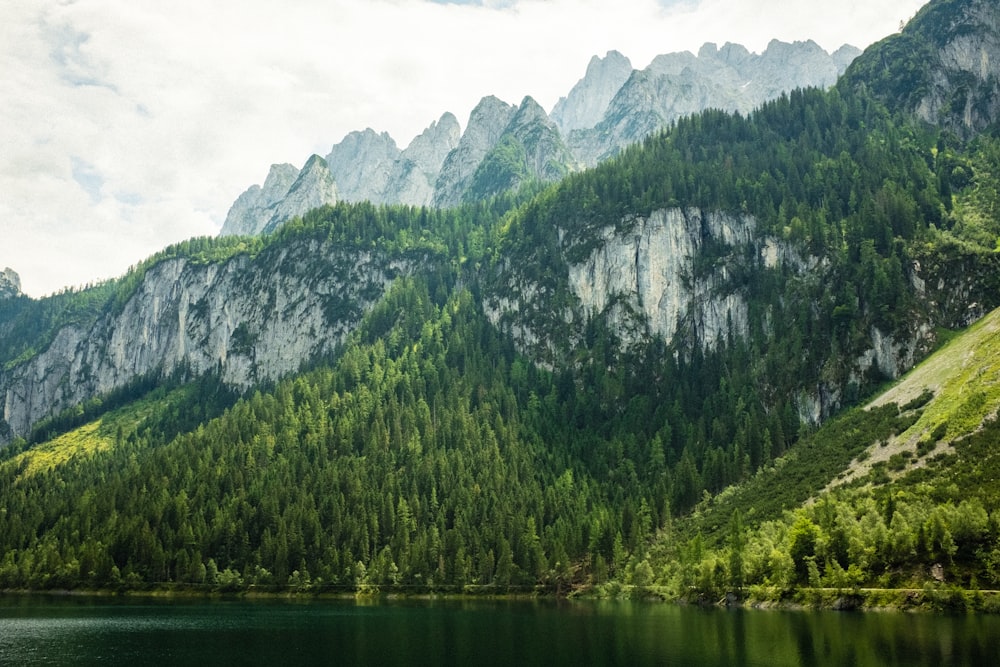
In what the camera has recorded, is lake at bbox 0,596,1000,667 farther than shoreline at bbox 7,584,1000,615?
No

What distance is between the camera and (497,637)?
84.8 meters

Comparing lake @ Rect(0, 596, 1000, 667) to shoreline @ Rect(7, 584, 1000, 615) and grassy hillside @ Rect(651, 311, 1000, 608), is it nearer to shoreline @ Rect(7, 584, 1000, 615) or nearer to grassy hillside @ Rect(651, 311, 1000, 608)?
shoreline @ Rect(7, 584, 1000, 615)

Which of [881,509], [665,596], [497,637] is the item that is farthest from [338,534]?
[881,509]

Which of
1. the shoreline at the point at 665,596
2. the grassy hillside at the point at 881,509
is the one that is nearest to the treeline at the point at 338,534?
the shoreline at the point at 665,596

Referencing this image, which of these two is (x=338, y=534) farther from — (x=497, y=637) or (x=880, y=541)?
(x=880, y=541)

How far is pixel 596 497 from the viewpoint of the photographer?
193 m

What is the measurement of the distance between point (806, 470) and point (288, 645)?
115 meters

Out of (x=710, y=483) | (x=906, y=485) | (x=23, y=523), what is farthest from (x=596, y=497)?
(x=23, y=523)

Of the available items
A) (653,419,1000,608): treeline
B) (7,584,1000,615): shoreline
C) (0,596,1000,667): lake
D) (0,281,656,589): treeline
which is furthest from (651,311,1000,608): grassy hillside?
(0,281,656,589): treeline

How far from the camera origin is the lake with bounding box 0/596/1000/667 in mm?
66750

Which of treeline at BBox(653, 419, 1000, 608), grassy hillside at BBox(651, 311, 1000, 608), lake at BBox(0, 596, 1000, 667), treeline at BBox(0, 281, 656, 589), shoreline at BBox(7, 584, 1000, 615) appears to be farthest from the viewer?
treeline at BBox(0, 281, 656, 589)

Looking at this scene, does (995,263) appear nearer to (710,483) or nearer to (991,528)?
(710,483)

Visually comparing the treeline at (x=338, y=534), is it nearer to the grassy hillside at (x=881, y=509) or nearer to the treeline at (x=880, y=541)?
the grassy hillside at (x=881, y=509)

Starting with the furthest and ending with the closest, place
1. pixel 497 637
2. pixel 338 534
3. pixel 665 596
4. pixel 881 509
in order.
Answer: pixel 338 534, pixel 665 596, pixel 881 509, pixel 497 637
